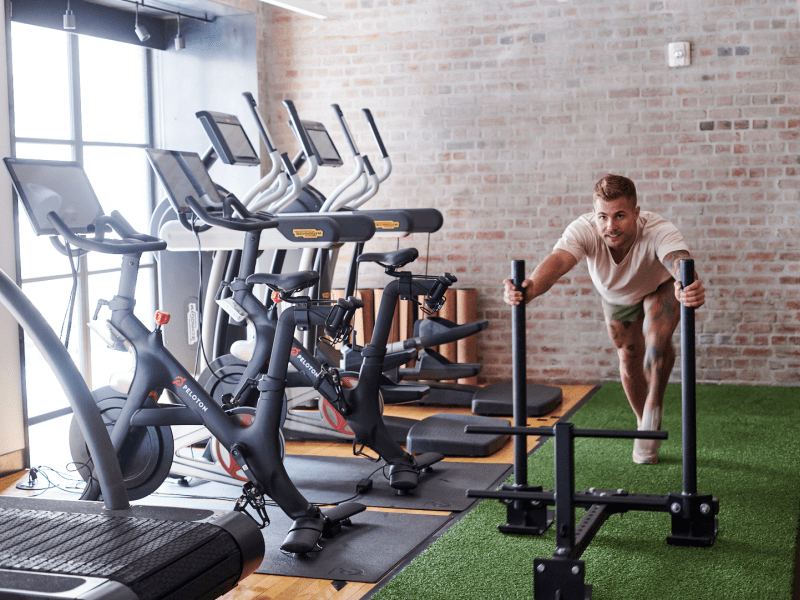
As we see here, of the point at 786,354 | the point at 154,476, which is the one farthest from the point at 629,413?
the point at 154,476

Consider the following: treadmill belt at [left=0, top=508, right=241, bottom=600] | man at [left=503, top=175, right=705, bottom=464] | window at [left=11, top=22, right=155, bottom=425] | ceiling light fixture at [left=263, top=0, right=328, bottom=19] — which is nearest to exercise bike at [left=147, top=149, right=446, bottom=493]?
man at [left=503, top=175, right=705, bottom=464]

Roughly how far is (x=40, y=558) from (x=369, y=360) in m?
2.12

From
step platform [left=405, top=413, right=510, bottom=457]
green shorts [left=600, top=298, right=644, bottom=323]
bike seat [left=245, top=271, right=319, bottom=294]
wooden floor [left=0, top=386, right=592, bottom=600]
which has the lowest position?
wooden floor [left=0, top=386, right=592, bottom=600]

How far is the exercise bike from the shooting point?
12.5 feet

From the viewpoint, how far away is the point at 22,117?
5.69 m

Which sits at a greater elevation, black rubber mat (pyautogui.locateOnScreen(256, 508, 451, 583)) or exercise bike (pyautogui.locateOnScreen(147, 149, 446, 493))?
exercise bike (pyautogui.locateOnScreen(147, 149, 446, 493))

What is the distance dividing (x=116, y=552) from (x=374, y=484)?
2096 mm

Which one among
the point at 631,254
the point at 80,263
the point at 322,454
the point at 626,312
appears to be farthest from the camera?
the point at 80,263

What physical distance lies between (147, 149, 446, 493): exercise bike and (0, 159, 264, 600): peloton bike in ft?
3.30

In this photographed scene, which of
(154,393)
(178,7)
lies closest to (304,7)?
(178,7)

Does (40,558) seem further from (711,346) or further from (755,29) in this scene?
(755,29)

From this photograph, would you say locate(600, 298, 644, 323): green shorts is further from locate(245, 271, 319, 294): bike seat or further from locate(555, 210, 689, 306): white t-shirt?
locate(245, 271, 319, 294): bike seat

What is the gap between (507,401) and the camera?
5613 millimetres

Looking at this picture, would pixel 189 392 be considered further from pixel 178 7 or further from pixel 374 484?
pixel 178 7
